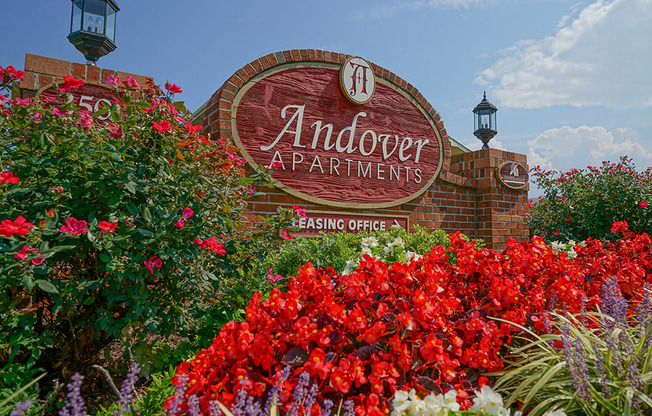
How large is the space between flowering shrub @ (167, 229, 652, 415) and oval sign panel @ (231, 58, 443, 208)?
2454mm

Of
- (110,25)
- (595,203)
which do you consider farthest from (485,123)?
(110,25)

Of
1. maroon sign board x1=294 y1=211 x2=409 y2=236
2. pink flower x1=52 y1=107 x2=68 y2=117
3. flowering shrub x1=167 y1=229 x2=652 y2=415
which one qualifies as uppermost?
pink flower x1=52 y1=107 x2=68 y2=117

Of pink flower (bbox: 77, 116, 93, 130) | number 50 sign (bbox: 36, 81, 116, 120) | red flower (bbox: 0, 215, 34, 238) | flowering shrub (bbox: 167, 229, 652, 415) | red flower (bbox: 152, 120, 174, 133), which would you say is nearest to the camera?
flowering shrub (bbox: 167, 229, 652, 415)

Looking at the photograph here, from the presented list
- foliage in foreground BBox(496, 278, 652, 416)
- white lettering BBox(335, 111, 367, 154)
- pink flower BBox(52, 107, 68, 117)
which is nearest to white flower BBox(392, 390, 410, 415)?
foliage in foreground BBox(496, 278, 652, 416)

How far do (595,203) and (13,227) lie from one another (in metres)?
8.47

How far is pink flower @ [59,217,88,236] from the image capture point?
186 centimetres

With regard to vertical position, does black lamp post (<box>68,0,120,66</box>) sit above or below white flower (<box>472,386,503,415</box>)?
above

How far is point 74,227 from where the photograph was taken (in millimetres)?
1881

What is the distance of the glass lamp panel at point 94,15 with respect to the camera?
5.56 metres

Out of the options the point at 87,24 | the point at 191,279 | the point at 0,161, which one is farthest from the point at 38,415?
the point at 87,24

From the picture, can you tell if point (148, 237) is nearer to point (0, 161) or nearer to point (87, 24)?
point (0, 161)

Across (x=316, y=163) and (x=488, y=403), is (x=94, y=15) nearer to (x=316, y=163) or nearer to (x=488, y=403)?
(x=316, y=163)

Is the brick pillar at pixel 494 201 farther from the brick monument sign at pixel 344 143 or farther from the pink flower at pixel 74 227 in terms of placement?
the pink flower at pixel 74 227

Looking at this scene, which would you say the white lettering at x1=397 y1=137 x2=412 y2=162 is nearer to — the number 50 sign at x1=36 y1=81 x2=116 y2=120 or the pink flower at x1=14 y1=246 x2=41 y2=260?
the number 50 sign at x1=36 y1=81 x2=116 y2=120
